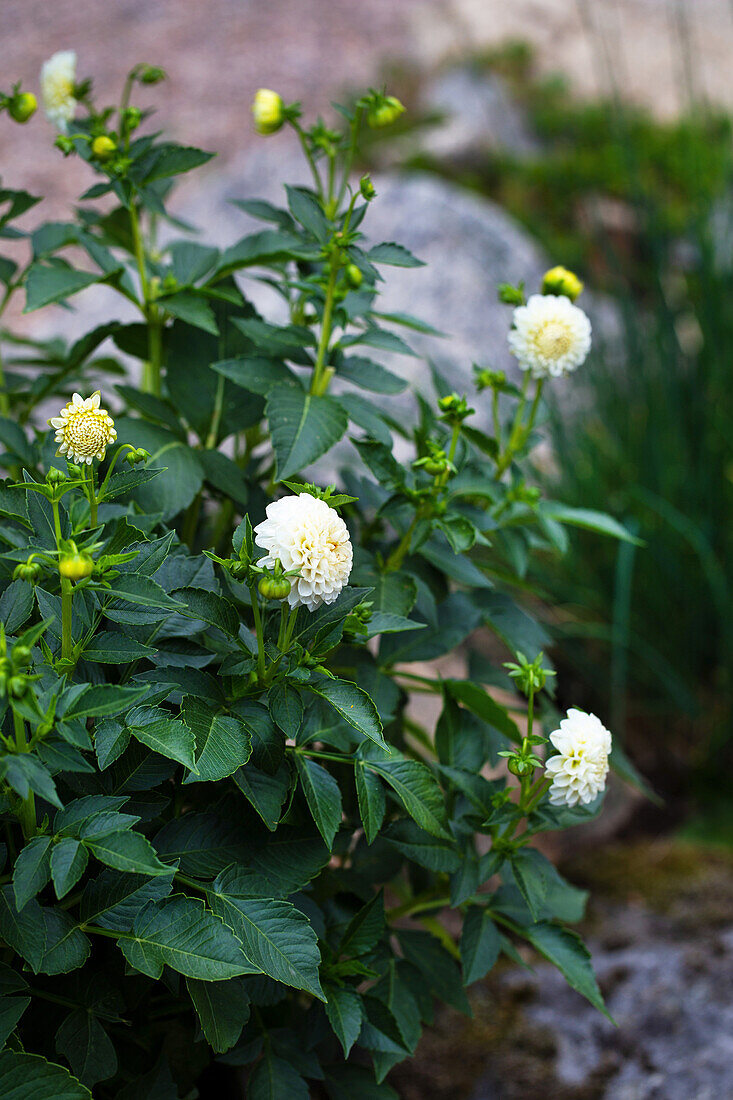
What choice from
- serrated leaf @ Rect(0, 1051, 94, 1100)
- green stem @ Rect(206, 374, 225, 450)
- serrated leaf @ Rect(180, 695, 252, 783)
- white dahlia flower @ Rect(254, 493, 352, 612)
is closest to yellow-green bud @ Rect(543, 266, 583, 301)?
green stem @ Rect(206, 374, 225, 450)

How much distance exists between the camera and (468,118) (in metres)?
3.47

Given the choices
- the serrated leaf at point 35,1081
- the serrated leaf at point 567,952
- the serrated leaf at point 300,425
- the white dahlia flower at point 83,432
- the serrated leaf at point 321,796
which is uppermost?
the white dahlia flower at point 83,432

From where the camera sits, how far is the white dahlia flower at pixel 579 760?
0.65 metres

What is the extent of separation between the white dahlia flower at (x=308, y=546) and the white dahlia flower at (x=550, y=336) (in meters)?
0.36

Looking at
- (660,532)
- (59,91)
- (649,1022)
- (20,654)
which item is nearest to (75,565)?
(20,654)

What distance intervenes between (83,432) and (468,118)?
3281mm

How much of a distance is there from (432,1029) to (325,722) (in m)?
0.62

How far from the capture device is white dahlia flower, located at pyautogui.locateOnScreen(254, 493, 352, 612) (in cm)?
59

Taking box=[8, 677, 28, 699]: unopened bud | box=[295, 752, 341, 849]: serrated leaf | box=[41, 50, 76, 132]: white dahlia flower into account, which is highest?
box=[41, 50, 76, 132]: white dahlia flower

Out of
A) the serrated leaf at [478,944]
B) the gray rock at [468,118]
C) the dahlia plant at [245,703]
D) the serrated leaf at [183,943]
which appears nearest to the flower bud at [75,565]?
the dahlia plant at [245,703]

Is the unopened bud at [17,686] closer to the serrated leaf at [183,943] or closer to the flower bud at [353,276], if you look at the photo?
the serrated leaf at [183,943]

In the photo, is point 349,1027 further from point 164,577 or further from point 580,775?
point 164,577

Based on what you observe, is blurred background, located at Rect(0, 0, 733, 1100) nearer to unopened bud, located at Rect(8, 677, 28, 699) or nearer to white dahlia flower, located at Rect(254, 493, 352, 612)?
white dahlia flower, located at Rect(254, 493, 352, 612)

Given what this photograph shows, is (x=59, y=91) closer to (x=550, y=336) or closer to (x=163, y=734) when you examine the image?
(x=550, y=336)
